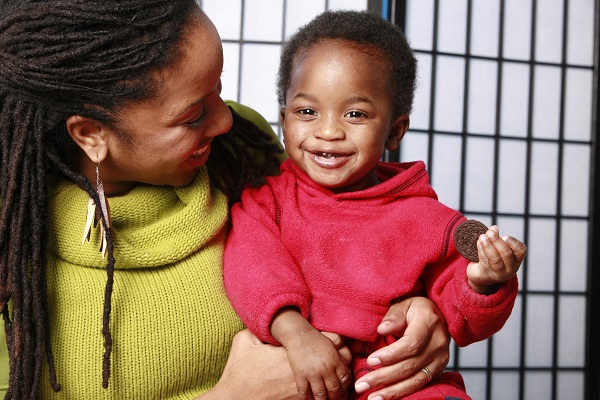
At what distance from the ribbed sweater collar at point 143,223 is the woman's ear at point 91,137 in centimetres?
10

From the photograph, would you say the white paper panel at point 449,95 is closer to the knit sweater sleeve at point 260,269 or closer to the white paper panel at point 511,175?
the white paper panel at point 511,175

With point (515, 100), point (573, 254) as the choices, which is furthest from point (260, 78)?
point (573, 254)

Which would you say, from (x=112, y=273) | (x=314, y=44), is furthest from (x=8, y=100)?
(x=314, y=44)

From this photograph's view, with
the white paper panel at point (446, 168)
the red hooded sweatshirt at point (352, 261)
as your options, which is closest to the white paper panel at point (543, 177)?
the white paper panel at point (446, 168)

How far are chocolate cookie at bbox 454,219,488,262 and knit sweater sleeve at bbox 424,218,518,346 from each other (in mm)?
83

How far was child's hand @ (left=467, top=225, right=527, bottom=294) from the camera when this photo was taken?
1.25m

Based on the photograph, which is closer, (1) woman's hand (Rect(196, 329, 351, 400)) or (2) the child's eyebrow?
(1) woman's hand (Rect(196, 329, 351, 400))

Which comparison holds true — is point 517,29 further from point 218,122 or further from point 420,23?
point 218,122

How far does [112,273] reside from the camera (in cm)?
133

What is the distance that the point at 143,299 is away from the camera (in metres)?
1.41

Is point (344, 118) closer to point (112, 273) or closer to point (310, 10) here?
point (112, 273)

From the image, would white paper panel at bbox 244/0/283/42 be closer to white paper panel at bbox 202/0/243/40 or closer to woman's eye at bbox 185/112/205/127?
white paper panel at bbox 202/0/243/40

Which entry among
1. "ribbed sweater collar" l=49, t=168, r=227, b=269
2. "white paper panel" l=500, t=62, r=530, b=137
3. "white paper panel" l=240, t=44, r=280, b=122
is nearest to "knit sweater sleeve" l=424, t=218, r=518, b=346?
"ribbed sweater collar" l=49, t=168, r=227, b=269

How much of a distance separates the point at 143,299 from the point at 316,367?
368 mm
